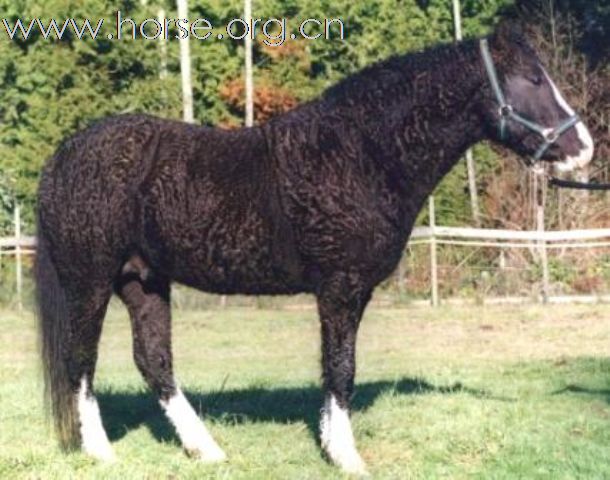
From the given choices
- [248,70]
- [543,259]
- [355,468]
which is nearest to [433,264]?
[543,259]

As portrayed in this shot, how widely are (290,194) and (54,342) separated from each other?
180 centimetres

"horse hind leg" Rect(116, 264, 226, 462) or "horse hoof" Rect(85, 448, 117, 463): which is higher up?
"horse hind leg" Rect(116, 264, 226, 462)

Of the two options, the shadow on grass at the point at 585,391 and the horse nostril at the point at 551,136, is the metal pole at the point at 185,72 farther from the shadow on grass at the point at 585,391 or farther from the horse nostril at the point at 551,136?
the horse nostril at the point at 551,136

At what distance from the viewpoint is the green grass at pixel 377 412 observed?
7070 millimetres

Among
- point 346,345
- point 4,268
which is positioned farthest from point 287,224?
point 4,268

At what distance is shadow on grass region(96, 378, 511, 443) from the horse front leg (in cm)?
68

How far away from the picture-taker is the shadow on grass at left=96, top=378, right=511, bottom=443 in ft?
27.7

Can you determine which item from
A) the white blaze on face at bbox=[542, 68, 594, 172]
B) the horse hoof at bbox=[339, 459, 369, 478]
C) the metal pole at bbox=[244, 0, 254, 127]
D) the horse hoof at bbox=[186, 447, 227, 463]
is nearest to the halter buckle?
the white blaze on face at bbox=[542, 68, 594, 172]

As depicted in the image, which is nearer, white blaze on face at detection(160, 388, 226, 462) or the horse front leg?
the horse front leg

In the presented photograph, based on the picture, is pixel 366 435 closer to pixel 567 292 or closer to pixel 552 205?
pixel 567 292

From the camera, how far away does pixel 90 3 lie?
22.7 metres

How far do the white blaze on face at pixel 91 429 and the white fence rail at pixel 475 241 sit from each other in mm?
13554

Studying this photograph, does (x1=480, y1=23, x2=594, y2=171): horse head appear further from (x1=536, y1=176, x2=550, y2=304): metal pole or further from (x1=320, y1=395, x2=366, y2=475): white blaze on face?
(x1=536, y1=176, x2=550, y2=304): metal pole

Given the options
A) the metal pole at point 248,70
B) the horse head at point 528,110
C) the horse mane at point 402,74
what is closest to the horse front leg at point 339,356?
the horse mane at point 402,74
